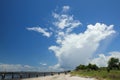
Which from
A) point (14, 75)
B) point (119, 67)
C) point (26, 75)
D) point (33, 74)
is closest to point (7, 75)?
point (14, 75)

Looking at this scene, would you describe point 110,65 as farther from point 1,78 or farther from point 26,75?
point 1,78

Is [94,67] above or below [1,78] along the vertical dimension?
above

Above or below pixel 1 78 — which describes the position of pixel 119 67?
above

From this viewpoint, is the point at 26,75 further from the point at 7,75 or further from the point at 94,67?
the point at 94,67

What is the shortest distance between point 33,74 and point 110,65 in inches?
2805

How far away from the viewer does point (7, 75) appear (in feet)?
183

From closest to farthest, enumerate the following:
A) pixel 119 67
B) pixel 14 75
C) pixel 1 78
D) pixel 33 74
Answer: pixel 1 78 < pixel 14 75 < pixel 33 74 < pixel 119 67

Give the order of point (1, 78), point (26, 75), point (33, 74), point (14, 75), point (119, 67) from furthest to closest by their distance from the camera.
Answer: point (119, 67) → point (33, 74) → point (26, 75) → point (14, 75) → point (1, 78)

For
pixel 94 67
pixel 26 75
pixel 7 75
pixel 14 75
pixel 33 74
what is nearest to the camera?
pixel 7 75

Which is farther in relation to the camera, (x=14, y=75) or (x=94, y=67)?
(x=94, y=67)

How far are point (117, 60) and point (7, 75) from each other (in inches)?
3730

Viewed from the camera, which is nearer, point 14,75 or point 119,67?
point 14,75

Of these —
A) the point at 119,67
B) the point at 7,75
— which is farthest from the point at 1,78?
the point at 119,67

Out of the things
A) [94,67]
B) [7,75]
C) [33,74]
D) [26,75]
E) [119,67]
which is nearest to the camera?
[7,75]
